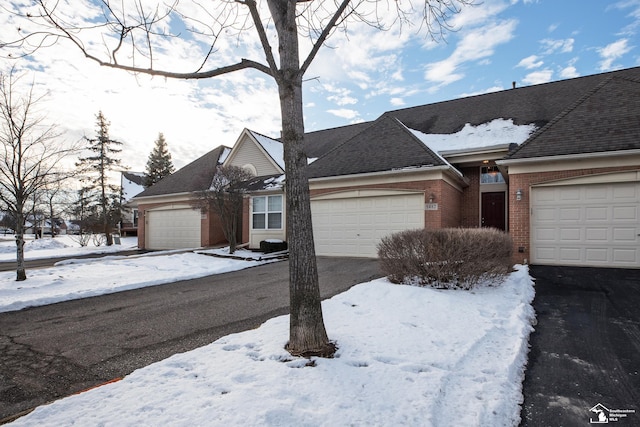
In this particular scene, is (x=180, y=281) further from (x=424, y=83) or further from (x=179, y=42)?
(x=424, y=83)

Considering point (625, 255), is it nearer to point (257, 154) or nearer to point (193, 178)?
point (257, 154)

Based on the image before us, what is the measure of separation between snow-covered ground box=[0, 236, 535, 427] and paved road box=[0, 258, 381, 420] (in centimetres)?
72

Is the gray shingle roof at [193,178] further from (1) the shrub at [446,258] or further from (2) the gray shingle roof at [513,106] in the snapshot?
(1) the shrub at [446,258]

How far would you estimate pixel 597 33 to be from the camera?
31.5 feet

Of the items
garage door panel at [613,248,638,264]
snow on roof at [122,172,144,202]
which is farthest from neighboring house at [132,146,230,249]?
snow on roof at [122,172,144,202]

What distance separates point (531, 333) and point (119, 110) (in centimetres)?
1013

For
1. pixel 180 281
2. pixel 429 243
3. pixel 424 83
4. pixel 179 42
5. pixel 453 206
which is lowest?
pixel 180 281

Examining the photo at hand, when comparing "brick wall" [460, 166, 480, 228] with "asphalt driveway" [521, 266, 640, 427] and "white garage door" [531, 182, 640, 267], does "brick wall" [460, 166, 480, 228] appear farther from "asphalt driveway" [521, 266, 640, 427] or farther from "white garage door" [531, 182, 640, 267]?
"asphalt driveway" [521, 266, 640, 427]

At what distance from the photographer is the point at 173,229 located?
18344mm

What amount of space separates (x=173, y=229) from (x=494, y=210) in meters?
16.2

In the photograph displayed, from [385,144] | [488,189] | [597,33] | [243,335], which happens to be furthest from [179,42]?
[488,189]

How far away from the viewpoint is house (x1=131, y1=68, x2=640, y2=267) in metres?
8.63

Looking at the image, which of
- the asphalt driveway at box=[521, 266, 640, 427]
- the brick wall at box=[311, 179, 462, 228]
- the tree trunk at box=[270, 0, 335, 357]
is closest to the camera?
the asphalt driveway at box=[521, 266, 640, 427]

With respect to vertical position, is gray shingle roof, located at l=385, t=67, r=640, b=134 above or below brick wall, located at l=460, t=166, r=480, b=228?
above
